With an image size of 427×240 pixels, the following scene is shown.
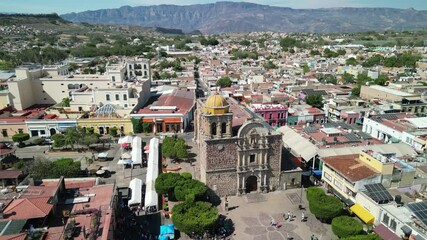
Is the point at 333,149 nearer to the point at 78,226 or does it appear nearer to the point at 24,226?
the point at 78,226

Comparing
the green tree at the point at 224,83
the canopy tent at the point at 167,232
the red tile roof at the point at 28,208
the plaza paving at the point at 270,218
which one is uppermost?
the red tile roof at the point at 28,208

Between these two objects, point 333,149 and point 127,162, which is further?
point 127,162

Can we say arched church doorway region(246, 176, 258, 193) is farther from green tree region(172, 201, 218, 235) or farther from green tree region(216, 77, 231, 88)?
green tree region(216, 77, 231, 88)

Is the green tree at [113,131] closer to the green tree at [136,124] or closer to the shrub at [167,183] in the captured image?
the green tree at [136,124]

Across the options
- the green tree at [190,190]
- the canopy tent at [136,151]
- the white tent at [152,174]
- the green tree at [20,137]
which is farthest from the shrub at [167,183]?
the green tree at [20,137]

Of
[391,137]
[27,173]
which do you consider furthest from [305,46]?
[27,173]

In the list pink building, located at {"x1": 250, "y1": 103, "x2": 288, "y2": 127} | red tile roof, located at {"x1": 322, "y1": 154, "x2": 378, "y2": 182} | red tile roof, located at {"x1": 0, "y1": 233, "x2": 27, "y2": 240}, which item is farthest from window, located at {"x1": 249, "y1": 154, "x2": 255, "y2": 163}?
red tile roof, located at {"x1": 0, "y1": 233, "x2": 27, "y2": 240}

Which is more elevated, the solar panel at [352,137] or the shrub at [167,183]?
the solar panel at [352,137]
